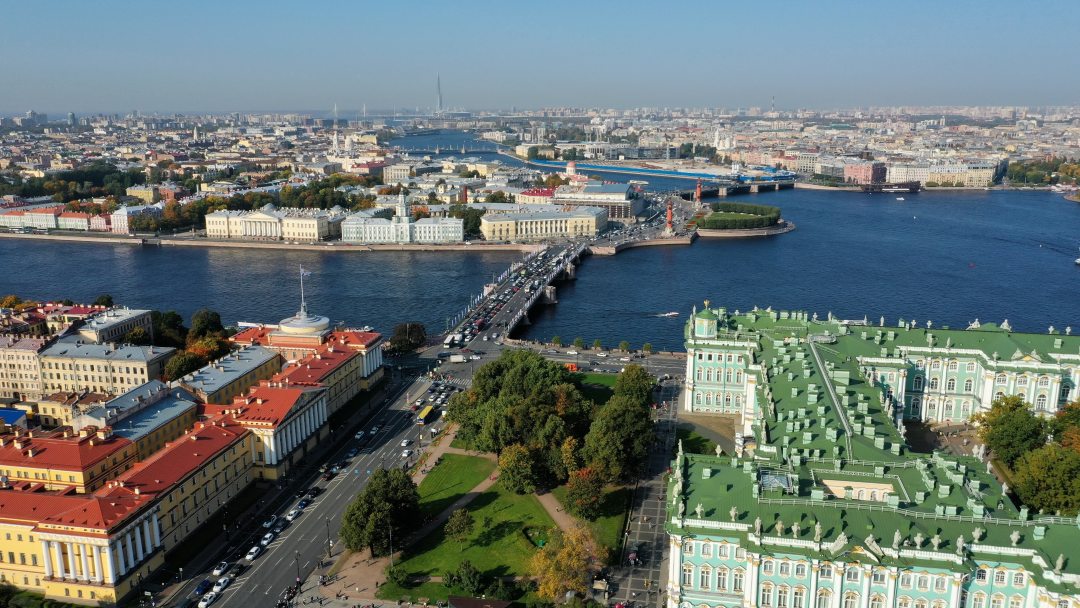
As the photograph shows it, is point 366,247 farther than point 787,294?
Yes

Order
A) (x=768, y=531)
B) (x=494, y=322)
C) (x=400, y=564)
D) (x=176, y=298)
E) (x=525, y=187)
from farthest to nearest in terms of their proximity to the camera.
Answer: (x=525, y=187), (x=176, y=298), (x=494, y=322), (x=400, y=564), (x=768, y=531)

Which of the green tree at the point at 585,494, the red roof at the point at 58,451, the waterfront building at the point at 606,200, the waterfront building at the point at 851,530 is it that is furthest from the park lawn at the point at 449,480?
the waterfront building at the point at 606,200

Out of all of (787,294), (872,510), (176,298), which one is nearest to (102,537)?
(872,510)

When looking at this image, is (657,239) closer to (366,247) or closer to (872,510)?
(366,247)

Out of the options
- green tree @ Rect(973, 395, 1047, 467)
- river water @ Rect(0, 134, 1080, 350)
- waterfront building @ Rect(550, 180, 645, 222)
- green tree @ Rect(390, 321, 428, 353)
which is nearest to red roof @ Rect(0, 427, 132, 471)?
green tree @ Rect(390, 321, 428, 353)

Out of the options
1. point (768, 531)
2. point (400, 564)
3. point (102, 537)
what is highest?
point (768, 531)

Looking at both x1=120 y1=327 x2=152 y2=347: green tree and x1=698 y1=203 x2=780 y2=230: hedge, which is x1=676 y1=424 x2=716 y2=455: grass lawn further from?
x1=698 y1=203 x2=780 y2=230: hedge

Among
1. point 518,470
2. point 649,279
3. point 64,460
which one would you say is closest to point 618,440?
point 518,470
